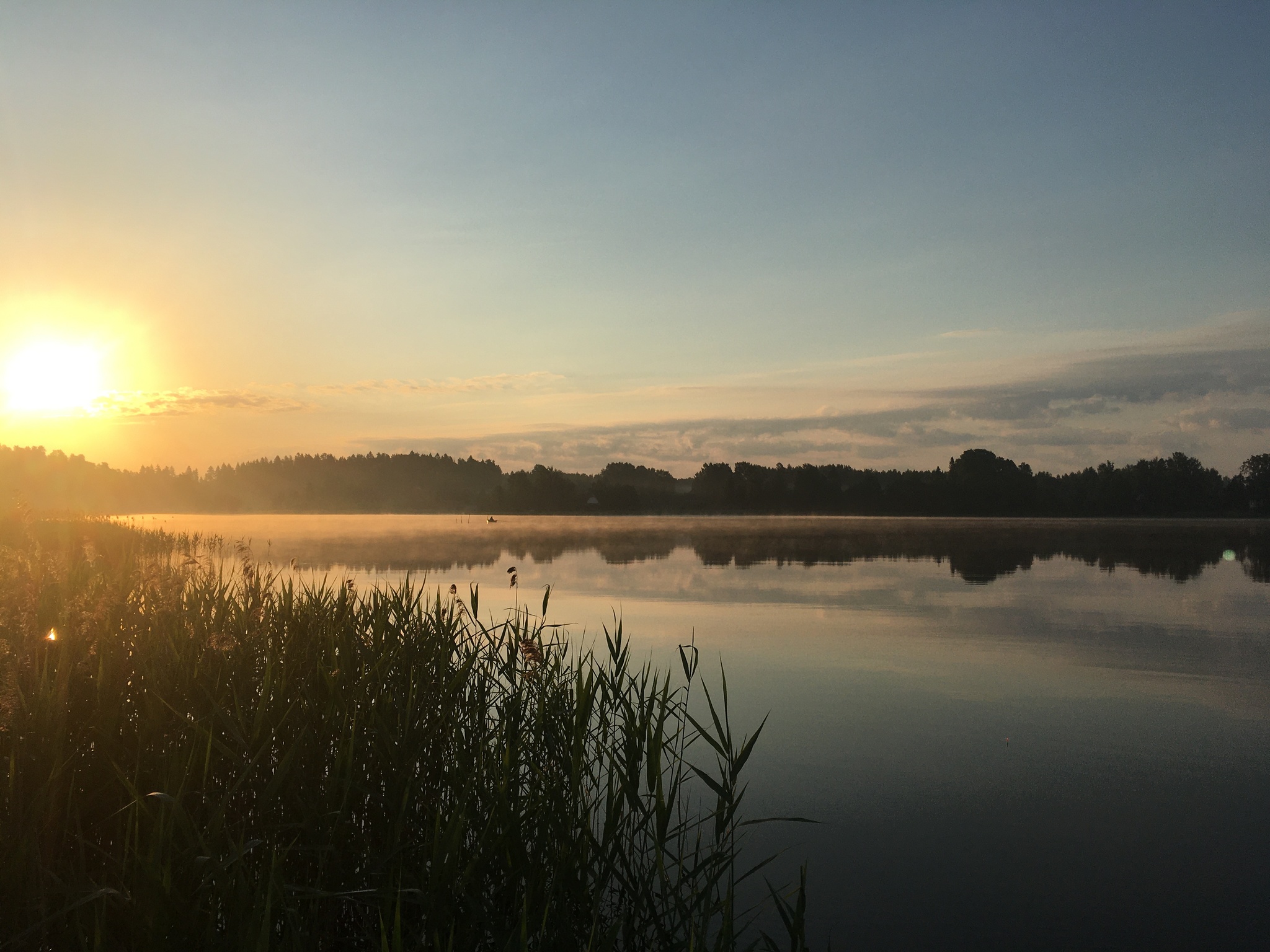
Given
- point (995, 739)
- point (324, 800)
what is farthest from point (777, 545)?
point (324, 800)

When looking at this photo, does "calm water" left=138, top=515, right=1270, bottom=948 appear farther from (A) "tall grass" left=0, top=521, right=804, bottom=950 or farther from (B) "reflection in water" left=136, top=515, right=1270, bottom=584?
(B) "reflection in water" left=136, top=515, right=1270, bottom=584

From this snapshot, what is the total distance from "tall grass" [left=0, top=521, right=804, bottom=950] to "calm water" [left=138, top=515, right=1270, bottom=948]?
39.4 inches

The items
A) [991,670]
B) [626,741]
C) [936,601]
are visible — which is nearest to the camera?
[626,741]

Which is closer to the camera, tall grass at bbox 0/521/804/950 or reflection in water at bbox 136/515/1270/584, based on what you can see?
tall grass at bbox 0/521/804/950

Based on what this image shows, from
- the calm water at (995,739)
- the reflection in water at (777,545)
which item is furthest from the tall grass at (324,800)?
the reflection in water at (777,545)

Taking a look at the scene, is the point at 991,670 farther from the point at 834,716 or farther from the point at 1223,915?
the point at 1223,915

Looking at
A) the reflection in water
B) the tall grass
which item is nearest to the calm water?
the tall grass

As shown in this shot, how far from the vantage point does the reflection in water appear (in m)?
29.9

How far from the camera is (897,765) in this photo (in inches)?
312

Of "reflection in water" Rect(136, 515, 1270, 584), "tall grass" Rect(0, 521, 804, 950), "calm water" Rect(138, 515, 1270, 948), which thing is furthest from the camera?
"reflection in water" Rect(136, 515, 1270, 584)

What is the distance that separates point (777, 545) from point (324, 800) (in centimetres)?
3910

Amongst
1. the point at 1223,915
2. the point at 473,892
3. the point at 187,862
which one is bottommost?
the point at 1223,915

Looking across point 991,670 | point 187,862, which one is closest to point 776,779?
point 187,862

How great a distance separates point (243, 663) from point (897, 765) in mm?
5621
